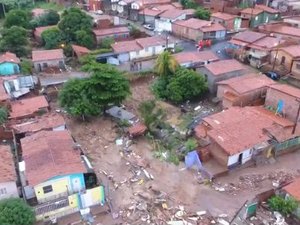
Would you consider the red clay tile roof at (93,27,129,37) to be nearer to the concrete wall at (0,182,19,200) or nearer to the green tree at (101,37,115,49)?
the green tree at (101,37,115,49)

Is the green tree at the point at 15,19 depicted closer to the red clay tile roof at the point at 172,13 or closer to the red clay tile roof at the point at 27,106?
the red clay tile roof at the point at 172,13

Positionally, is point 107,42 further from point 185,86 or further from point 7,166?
point 7,166

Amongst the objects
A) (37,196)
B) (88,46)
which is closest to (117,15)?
(88,46)

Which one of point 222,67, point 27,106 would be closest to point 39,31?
point 27,106

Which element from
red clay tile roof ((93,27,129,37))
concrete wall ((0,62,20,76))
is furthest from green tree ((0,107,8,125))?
red clay tile roof ((93,27,129,37))

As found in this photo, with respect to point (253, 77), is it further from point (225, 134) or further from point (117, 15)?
point (117, 15)

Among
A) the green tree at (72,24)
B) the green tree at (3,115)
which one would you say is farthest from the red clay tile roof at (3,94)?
the green tree at (72,24)

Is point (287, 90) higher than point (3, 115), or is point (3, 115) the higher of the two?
point (287, 90)
